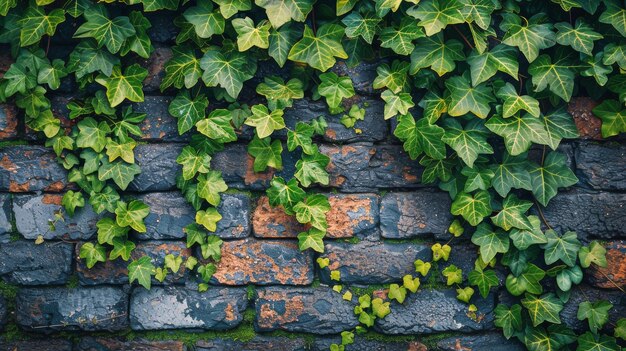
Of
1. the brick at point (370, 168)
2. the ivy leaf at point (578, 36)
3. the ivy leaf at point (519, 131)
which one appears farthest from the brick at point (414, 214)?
the ivy leaf at point (578, 36)

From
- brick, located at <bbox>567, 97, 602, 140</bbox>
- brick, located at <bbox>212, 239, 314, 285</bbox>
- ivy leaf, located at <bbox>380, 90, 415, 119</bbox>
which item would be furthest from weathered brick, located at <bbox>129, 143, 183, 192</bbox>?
brick, located at <bbox>567, 97, 602, 140</bbox>

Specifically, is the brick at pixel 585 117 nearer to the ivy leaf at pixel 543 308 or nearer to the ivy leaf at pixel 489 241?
the ivy leaf at pixel 489 241

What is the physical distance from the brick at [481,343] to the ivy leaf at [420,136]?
0.71 meters

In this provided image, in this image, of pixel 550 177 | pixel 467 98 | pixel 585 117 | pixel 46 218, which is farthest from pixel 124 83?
pixel 585 117

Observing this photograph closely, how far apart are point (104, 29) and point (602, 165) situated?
182 cm

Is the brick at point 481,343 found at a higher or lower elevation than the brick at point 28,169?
lower

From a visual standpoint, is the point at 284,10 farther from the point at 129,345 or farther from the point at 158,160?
the point at 129,345

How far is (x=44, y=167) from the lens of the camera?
2.10m

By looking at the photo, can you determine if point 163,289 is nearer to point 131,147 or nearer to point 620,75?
point 131,147

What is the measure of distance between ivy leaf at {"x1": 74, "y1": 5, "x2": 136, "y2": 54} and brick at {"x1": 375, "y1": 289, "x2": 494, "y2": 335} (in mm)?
1366

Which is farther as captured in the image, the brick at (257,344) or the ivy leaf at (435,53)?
the brick at (257,344)

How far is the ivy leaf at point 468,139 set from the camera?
1.98m

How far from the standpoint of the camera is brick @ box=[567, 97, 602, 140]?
81.7 inches

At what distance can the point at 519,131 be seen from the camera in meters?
1.98
